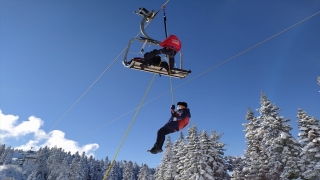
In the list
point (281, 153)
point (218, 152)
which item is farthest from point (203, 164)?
point (281, 153)

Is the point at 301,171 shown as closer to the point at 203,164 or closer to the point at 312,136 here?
the point at 312,136

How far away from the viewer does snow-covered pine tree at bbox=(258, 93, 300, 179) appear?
1781cm

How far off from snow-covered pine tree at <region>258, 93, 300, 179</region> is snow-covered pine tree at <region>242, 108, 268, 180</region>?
3.79ft

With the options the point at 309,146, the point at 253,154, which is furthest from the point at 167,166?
the point at 309,146

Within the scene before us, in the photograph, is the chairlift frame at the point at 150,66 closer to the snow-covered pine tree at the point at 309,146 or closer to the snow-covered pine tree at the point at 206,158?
the snow-covered pine tree at the point at 309,146

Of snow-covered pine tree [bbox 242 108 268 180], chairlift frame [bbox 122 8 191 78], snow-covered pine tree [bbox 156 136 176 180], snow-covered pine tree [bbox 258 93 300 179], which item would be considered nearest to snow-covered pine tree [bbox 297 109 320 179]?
snow-covered pine tree [bbox 258 93 300 179]

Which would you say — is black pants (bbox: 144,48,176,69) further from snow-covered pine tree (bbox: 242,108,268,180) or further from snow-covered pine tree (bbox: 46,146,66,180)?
snow-covered pine tree (bbox: 46,146,66,180)

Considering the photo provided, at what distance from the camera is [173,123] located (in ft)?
24.1

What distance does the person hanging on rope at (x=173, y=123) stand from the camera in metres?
7.21

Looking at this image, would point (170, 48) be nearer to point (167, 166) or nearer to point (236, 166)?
point (236, 166)

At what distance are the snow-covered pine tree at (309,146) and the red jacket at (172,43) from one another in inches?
563

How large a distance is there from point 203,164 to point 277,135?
26.1ft

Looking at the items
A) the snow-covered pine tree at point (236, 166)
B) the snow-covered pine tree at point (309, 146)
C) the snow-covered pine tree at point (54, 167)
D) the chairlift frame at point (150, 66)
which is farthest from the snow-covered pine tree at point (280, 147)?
the snow-covered pine tree at point (54, 167)

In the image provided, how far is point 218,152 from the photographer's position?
26188 millimetres
